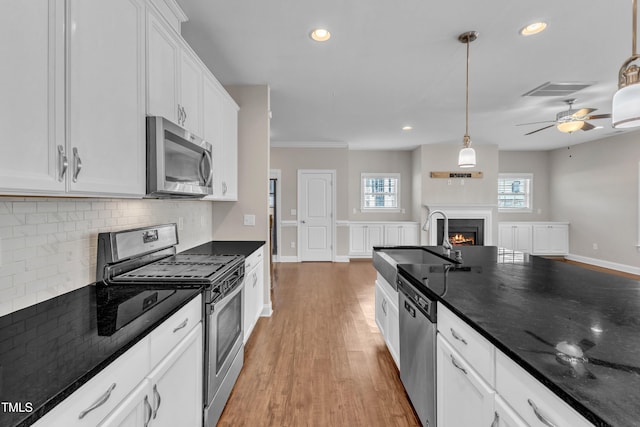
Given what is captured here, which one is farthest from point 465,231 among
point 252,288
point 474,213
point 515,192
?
point 252,288

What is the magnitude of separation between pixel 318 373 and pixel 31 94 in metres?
2.30

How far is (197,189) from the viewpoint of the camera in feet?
6.43

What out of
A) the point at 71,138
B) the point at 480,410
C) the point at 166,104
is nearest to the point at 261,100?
the point at 166,104

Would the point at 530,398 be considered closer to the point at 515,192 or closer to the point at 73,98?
the point at 73,98

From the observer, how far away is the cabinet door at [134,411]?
0.90 meters

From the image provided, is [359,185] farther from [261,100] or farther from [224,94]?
[224,94]

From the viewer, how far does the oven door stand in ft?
5.40

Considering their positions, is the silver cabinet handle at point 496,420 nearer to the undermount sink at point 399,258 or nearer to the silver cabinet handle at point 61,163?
the undermount sink at point 399,258

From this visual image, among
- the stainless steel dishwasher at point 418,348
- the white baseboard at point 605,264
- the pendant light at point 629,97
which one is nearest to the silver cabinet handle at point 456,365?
the stainless steel dishwasher at point 418,348

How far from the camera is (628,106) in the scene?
46.8 inches

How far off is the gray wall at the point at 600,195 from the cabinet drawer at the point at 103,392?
7774mm

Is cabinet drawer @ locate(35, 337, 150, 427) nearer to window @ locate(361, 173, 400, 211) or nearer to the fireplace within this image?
the fireplace

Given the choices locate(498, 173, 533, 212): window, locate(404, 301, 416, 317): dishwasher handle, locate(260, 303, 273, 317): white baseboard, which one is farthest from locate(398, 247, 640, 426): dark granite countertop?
locate(498, 173, 533, 212): window

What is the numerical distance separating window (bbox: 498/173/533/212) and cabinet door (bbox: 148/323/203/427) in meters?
8.08
